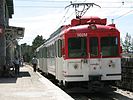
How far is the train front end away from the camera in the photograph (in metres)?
17.9

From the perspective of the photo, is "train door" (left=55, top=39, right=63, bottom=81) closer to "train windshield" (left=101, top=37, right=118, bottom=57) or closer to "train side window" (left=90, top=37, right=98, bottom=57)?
"train side window" (left=90, top=37, right=98, bottom=57)

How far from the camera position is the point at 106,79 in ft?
58.9

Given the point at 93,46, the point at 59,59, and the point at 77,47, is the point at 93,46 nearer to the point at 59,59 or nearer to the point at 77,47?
the point at 77,47

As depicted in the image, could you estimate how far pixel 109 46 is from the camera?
1841cm

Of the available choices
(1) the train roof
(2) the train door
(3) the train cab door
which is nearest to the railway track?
(2) the train door

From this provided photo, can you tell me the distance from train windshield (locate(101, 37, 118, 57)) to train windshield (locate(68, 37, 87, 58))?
81cm

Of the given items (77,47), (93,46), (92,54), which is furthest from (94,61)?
(77,47)

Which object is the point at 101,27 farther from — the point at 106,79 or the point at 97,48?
the point at 106,79

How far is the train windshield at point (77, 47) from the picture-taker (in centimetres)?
1803

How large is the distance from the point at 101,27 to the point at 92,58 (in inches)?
61.8

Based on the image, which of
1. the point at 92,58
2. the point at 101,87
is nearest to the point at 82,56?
the point at 92,58

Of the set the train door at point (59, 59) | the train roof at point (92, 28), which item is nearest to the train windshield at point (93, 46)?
the train roof at point (92, 28)

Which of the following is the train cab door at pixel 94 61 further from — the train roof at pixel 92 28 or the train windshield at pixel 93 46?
the train roof at pixel 92 28

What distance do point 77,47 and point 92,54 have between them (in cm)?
73
